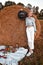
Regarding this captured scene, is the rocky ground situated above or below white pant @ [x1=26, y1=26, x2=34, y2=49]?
below

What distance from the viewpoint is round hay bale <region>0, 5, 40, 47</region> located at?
123 inches

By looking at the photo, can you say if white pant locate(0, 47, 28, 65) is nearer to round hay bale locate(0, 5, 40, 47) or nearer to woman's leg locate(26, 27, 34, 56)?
woman's leg locate(26, 27, 34, 56)

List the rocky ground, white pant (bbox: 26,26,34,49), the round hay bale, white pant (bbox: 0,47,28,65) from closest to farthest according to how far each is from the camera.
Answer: the rocky ground < white pant (bbox: 0,47,28,65) < white pant (bbox: 26,26,34,49) < the round hay bale

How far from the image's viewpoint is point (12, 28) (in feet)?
10.3

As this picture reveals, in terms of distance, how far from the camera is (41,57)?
2.71m

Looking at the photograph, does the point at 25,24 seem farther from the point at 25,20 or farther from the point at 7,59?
the point at 7,59

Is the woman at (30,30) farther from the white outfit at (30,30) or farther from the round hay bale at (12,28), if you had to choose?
the round hay bale at (12,28)

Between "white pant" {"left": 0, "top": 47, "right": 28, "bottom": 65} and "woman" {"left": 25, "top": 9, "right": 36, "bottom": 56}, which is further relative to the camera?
"woman" {"left": 25, "top": 9, "right": 36, "bottom": 56}

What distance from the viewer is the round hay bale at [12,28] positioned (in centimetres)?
312

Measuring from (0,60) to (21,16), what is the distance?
22.1 inches

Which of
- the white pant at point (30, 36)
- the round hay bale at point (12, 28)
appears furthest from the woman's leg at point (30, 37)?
the round hay bale at point (12, 28)

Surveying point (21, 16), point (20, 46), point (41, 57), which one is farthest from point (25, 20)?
point (41, 57)

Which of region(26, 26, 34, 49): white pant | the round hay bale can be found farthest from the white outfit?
the round hay bale

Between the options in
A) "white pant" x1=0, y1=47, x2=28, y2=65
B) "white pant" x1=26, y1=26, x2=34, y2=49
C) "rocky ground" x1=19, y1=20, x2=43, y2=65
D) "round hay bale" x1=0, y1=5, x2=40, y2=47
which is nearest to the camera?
"rocky ground" x1=19, y1=20, x2=43, y2=65
